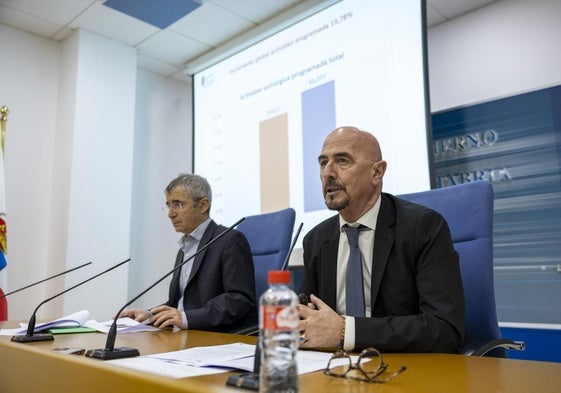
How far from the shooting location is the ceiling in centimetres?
326

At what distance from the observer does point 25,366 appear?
96 centimetres

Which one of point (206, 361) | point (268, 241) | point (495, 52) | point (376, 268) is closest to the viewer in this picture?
point (206, 361)

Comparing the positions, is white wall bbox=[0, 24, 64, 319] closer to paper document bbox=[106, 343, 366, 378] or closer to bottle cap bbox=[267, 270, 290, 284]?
paper document bbox=[106, 343, 366, 378]

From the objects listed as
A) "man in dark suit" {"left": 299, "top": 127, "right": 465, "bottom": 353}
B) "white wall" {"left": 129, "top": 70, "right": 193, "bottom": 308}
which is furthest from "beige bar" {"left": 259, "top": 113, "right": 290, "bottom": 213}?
"man in dark suit" {"left": 299, "top": 127, "right": 465, "bottom": 353}

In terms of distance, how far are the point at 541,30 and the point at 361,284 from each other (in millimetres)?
2449

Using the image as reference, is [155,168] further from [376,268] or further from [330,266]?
[376,268]

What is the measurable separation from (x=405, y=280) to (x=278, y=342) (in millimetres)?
732

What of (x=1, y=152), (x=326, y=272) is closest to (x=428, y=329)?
(x=326, y=272)

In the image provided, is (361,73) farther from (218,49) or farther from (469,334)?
(469,334)

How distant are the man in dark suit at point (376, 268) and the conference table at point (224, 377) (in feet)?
0.31

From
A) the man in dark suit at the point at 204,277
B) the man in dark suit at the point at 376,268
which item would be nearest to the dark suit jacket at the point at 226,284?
the man in dark suit at the point at 204,277

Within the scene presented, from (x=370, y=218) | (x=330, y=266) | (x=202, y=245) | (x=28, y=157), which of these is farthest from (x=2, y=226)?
(x=370, y=218)

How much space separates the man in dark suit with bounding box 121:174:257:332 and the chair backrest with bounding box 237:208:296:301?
0.08 metres

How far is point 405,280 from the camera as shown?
130cm
